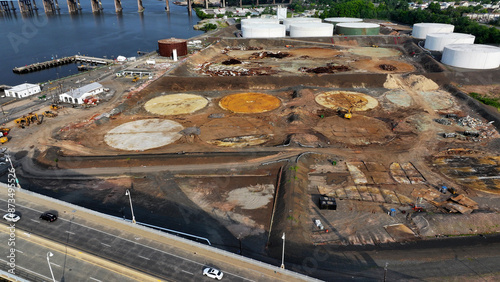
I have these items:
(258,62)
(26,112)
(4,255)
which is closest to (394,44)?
(258,62)

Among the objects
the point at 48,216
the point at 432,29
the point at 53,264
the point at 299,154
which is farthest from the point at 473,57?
the point at 53,264

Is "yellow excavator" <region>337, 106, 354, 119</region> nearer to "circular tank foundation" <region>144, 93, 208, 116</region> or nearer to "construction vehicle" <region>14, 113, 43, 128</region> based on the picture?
"circular tank foundation" <region>144, 93, 208, 116</region>

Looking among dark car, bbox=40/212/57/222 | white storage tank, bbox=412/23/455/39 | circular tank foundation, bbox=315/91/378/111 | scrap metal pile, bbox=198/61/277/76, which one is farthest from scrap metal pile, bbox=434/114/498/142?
white storage tank, bbox=412/23/455/39

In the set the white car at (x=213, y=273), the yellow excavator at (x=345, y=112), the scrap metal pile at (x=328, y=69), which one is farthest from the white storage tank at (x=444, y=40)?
the white car at (x=213, y=273)

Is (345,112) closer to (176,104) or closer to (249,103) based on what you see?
(249,103)

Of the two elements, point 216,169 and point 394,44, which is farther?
point 394,44

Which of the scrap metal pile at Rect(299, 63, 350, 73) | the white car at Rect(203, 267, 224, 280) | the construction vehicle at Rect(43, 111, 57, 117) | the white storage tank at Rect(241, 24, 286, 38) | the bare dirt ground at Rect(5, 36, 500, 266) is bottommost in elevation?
the bare dirt ground at Rect(5, 36, 500, 266)

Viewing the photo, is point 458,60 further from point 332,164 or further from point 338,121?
point 332,164
